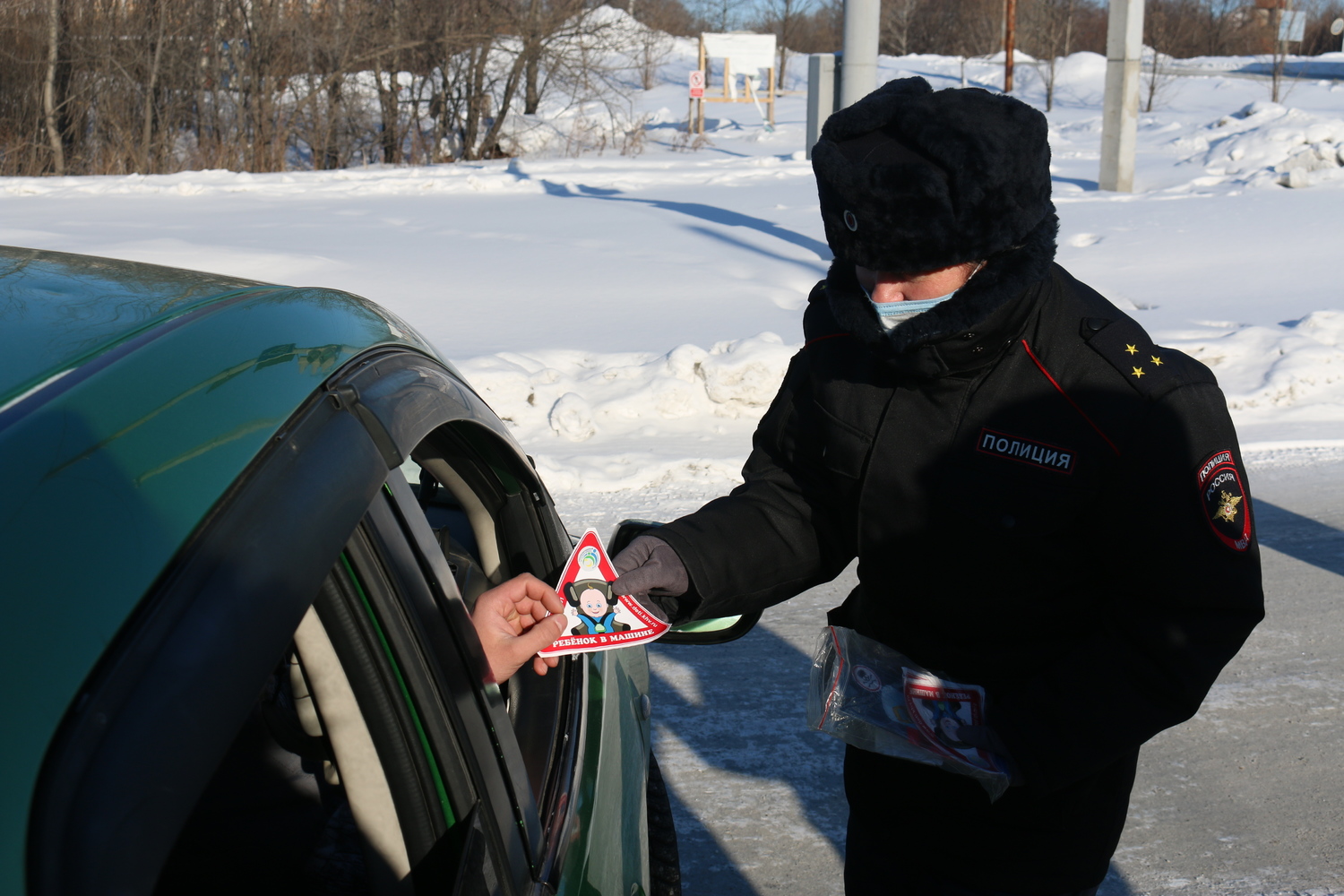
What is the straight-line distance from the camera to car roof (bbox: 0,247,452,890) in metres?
0.77

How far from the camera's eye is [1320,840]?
114 inches

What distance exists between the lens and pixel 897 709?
1.77m

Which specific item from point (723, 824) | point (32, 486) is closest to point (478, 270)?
point (723, 824)

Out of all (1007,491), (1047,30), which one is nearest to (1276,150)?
(1007,491)

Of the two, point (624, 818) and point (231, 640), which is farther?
point (624, 818)

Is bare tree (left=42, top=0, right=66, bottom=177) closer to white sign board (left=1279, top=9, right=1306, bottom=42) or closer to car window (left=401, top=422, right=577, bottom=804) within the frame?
car window (left=401, top=422, right=577, bottom=804)

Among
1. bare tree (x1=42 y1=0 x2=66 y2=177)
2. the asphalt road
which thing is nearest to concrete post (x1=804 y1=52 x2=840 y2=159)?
the asphalt road

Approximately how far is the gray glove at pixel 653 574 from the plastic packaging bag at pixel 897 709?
0.98 feet

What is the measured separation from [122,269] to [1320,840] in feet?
10.2

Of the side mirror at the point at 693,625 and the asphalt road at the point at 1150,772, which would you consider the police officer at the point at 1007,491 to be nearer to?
the side mirror at the point at 693,625

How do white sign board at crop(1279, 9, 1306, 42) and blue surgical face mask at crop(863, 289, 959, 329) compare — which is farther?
white sign board at crop(1279, 9, 1306, 42)

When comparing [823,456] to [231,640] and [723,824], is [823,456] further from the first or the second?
[723,824]

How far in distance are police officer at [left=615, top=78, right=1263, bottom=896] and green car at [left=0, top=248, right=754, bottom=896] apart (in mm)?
367

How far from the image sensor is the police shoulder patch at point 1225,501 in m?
1.53
